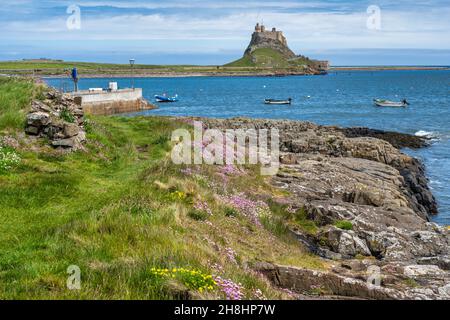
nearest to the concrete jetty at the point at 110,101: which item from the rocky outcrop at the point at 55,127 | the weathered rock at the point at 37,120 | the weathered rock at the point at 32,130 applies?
the rocky outcrop at the point at 55,127

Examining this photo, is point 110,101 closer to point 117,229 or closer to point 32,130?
point 32,130

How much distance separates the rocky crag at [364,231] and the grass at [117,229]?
3.72 ft

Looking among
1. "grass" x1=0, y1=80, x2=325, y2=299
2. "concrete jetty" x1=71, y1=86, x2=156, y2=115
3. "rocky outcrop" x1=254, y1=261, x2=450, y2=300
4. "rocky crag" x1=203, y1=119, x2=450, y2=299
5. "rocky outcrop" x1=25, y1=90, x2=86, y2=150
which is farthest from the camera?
"concrete jetty" x1=71, y1=86, x2=156, y2=115

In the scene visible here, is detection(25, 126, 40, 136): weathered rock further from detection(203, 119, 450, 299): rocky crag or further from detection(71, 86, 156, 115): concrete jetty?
detection(71, 86, 156, 115): concrete jetty

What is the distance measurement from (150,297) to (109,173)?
11.2 m

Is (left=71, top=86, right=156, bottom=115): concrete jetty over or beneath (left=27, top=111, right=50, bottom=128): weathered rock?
beneath

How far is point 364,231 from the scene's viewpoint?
17.5m

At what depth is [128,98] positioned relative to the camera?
200ft

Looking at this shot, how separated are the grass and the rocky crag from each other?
1.13 meters

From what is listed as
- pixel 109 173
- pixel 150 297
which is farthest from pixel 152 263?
pixel 109 173

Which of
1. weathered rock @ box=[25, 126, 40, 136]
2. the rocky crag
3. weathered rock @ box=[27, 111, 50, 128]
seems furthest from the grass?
the rocky crag

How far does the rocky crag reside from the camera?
12.1 meters

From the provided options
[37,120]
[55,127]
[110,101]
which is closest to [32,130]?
[37,120]

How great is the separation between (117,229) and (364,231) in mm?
8906
